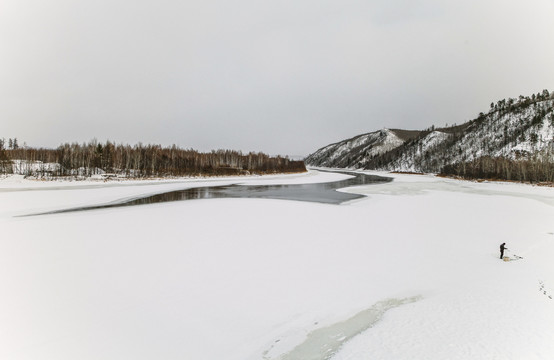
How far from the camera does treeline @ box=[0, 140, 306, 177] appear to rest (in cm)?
5288

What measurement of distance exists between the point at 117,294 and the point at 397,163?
474 ft

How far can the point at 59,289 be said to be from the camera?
613 cm

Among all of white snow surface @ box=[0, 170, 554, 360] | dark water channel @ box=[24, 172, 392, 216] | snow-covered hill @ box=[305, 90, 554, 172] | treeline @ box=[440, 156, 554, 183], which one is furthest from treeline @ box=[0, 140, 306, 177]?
snow-covered hill @ box=[305, 90, 554, 172]

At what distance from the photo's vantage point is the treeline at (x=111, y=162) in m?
52.9

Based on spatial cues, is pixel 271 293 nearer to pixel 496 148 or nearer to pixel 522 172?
pixel 522 172

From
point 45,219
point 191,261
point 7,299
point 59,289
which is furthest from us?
point 45,219

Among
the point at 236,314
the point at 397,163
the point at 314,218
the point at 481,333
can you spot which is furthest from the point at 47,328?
the point at 397,163

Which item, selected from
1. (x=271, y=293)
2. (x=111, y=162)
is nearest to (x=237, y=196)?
(x=271, y=293)

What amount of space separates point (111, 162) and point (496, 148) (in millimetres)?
117195

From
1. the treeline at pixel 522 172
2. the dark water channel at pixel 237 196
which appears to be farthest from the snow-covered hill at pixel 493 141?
the dark water channel at pixel 237 196

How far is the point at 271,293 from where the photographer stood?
6.10 meters

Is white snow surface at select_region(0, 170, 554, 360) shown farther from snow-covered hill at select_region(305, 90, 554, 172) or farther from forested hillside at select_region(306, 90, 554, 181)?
snow-covered hill at select_region(305, 90, 554, 172)

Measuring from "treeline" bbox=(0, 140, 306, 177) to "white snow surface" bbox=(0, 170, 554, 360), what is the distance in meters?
50.1

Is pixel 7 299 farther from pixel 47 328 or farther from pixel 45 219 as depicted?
pixel 45 219
